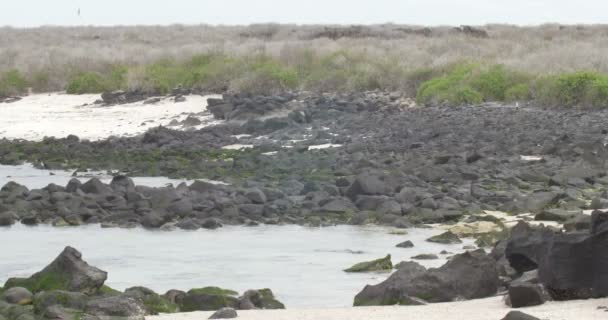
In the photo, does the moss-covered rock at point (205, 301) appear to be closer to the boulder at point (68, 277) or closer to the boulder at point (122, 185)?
the boulder at point (68, 277)

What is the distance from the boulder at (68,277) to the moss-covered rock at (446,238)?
5001mm

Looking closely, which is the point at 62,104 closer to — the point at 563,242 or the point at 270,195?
the point at 270,195

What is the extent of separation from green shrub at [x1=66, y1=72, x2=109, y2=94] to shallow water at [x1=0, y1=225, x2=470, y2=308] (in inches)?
945

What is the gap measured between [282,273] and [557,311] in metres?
4.38

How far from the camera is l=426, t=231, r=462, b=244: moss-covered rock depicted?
526 inches

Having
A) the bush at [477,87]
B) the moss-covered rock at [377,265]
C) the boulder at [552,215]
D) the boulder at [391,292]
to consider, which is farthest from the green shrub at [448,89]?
the boulder at [391,292]

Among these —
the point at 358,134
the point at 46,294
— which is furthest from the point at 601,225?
the point at 358,134

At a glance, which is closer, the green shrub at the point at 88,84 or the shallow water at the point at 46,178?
the shallow water at the point at 46,178

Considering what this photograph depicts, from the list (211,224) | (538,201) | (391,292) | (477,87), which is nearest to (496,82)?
(477,87)

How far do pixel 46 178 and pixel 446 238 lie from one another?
11068 mm

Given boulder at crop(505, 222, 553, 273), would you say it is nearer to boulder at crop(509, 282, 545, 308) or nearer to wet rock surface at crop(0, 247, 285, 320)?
boulder at crop(509, 282, 545, 308)

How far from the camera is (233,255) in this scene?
43.2 feet

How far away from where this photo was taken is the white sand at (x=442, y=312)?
7855mm

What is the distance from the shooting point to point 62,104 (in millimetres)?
37781
